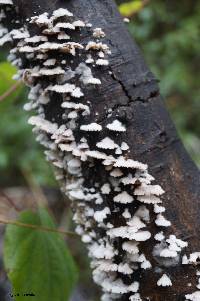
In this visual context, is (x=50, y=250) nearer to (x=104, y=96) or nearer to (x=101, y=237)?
(x=101, y=237)

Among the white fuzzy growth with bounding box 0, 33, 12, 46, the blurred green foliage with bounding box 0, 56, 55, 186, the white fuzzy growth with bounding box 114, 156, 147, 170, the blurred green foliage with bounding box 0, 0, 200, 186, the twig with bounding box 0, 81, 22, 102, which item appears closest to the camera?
the white fuzzy growth with bounding box 114, 156, 147, 170

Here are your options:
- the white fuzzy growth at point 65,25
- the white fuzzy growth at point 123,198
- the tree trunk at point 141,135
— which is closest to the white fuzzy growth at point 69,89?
the tree trunk at point 141,135

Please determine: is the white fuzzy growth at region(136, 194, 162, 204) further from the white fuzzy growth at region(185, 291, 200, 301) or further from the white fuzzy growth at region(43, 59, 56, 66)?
the white fuzzy growth at region(43, 59, 56, 66)

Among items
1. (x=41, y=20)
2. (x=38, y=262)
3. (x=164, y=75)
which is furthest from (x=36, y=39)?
(x=164, y=75)

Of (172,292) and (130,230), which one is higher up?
(130,230)

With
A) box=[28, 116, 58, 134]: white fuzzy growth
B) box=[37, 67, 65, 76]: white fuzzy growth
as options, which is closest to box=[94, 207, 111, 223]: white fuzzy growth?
box=[28, 116, 58, 134]: white fuzzy growth

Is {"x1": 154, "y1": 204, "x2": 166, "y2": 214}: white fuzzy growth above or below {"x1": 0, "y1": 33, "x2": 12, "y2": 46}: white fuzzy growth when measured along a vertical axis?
below

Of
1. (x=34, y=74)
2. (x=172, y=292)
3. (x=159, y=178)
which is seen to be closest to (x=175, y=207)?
(x=159, y=178)
